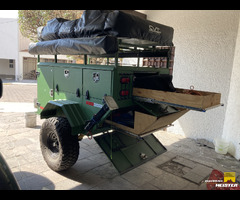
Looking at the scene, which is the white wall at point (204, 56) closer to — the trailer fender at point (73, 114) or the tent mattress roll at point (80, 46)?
the tent mattress roll at point (80, 46)

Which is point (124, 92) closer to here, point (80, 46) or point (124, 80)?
point (124, 80)

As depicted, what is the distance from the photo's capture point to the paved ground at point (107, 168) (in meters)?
3.38

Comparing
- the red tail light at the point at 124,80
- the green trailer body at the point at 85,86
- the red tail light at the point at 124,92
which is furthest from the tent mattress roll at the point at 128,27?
the red tail light at the point at 124,92

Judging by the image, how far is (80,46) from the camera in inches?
126

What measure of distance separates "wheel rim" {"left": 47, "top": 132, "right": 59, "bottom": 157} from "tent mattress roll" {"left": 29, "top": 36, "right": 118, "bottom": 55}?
1.61 meters

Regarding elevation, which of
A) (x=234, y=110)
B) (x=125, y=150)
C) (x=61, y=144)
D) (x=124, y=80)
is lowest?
(x=125, y=150)

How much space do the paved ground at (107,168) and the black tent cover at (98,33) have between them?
2.25 m

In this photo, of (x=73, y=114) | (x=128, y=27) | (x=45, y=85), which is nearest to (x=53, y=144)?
(x=73, y=114)

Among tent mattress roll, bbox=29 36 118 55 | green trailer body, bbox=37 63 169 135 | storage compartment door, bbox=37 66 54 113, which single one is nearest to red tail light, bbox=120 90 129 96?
green trailer body, bbox=37 63 169 135

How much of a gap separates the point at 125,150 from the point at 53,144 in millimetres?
1410
